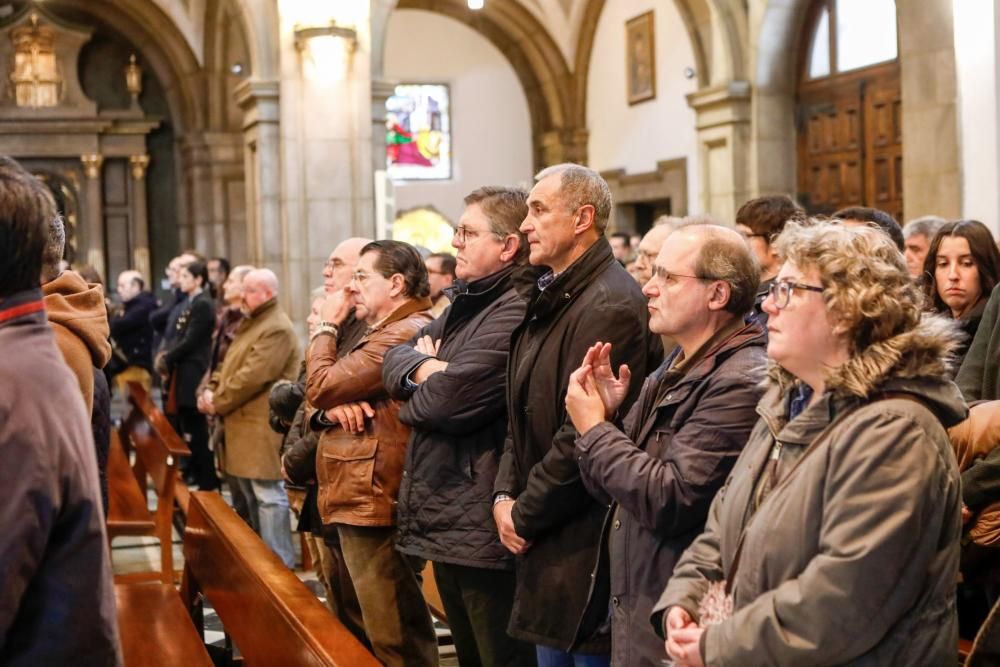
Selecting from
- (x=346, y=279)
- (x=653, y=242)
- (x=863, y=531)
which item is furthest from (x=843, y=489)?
(x=346, y=279)

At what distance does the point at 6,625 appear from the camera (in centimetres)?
178

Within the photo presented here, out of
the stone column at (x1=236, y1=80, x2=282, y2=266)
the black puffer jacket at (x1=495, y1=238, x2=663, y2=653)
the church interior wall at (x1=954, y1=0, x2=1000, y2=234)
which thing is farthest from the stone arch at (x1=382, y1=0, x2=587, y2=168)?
the black puffer jacket at (x1=495, y1=238, x2=663, y2=653)

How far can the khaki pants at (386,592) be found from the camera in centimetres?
413

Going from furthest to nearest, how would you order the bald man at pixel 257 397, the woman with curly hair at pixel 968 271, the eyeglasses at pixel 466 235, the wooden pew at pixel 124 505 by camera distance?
the bald man at pixel 257 397
the wooden pew at pixel 124 505
the woman with curly hair at pixel 968 271
the eyeglasses at pixel 466 235

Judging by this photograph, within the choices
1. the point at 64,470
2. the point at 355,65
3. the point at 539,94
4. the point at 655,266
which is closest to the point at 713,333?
the point at 655,266

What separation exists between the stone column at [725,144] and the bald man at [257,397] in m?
5.49

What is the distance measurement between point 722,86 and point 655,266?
8847mm

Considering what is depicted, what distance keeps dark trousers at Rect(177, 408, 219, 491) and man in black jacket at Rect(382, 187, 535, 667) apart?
5.26m

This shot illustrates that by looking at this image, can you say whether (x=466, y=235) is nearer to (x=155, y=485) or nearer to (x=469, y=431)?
(x=469, y=431)

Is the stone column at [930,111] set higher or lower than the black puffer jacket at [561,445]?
higher

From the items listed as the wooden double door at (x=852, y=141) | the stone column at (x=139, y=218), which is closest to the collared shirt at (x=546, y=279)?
the wooden double door at (x=852, y=141)

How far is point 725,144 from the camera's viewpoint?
1159 centimetres

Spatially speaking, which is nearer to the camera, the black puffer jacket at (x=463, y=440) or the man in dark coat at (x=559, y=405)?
the man in dark coat at (x=559, y=405)

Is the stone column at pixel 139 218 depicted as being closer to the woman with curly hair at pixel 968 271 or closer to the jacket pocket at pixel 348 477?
the jacket pocket at pixel 348 477
